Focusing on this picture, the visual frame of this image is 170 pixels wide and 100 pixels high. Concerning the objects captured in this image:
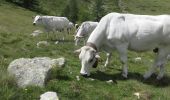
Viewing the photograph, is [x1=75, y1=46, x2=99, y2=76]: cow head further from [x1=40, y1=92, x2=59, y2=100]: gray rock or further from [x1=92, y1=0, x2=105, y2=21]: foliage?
[x1=92, y1=0, x2=105, y2=21]: foliage

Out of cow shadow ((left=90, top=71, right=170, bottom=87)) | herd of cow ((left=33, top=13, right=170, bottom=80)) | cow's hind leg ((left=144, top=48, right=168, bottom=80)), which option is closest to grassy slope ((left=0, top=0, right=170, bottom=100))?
cow shadow ((left=90, top=71, right=170, bottom=87))

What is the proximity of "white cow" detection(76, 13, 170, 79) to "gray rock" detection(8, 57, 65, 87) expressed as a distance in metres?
3.81

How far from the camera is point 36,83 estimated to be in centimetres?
1240

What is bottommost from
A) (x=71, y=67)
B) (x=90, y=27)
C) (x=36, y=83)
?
(x=90, y=27)

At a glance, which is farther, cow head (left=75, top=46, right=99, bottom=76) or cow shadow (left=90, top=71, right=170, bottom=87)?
cow shadow (left=90, top=71, right=170, bottom=87)

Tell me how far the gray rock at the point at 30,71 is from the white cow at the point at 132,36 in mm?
3806

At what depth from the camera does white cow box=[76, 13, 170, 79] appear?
17.0 metres

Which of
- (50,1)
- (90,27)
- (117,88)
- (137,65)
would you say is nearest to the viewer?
(117,88)

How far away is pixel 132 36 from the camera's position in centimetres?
1711

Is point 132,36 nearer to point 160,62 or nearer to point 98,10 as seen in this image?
point 160,62

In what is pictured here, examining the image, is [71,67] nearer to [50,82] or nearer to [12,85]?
[50,82]

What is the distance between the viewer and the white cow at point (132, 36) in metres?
17.0

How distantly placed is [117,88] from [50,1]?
4620 inches

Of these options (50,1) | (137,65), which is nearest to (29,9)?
(50,1)
